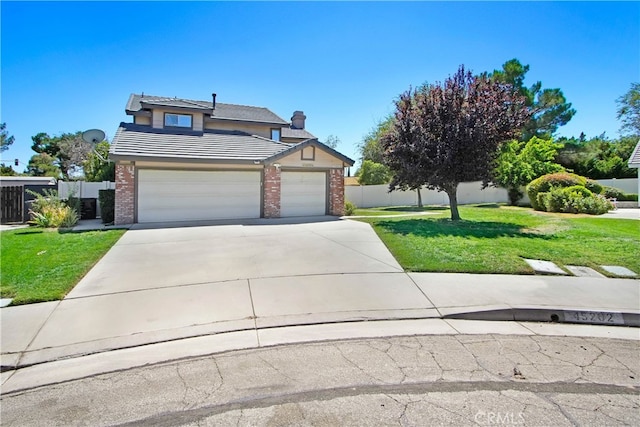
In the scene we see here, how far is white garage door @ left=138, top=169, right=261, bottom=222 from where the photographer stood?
14.0 m

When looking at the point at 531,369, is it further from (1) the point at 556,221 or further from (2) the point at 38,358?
(1) the point at 556,221

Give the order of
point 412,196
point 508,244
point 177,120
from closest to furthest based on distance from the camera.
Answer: point 508,244
point 177,120
point 412,196

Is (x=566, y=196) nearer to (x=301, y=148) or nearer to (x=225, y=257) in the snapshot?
(x=301, y=148)

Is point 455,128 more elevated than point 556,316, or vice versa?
point 455,128

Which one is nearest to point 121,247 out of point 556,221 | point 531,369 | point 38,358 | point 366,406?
point 38,358

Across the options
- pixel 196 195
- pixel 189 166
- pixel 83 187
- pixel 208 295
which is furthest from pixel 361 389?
pixel 83 187

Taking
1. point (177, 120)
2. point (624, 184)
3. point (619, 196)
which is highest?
point (177, 120)

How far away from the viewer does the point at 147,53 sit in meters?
13.4

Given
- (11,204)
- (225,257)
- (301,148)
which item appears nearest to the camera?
(225,257)

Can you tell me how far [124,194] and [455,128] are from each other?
12.6 m

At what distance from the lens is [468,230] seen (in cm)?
1139

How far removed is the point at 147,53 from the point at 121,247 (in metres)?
8.46

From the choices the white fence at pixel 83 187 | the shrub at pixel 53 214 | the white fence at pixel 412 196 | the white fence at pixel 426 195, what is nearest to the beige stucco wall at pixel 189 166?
the shrub at pixel 53 214

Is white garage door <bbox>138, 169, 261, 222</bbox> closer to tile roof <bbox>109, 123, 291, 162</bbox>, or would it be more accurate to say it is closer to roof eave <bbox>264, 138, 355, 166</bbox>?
tile roof <bbox>109, 123, 291, 162</bbox>
